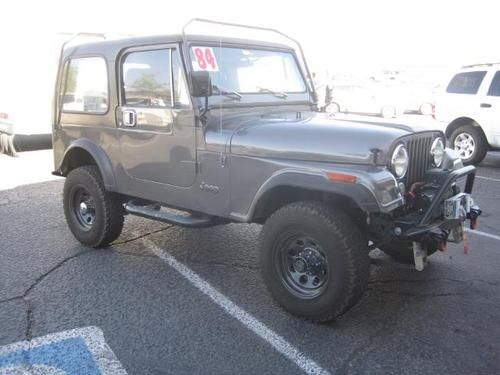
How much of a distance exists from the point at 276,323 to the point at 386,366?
818 millimetres

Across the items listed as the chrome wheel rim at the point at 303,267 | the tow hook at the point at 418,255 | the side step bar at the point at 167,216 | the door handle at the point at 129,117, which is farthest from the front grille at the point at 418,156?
the door handle at the point at 129,117

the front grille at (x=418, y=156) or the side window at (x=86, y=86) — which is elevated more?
the side window at (x=86, y=86)

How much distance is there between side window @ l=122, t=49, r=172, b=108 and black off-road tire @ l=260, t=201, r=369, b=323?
1449 millimetres

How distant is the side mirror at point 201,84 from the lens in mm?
3650

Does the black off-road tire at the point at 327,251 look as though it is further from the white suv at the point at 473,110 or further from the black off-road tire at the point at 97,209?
the white suv at the point at 473,110

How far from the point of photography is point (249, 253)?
15.9ft

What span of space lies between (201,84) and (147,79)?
0.83 metres

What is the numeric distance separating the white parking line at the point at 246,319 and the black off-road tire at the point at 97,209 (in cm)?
46

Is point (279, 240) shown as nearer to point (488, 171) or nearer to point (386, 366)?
point (386, 366)

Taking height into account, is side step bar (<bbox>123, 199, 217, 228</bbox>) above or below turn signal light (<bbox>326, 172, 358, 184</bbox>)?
below

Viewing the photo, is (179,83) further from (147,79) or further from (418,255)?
(418,255)

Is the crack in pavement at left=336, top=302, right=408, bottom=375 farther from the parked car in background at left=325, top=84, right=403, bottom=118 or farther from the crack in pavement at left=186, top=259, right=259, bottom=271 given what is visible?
the parked car in background at left=325, top=84, right=403, bottom=118

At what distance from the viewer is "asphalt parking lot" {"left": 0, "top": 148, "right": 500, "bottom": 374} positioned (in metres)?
3.06

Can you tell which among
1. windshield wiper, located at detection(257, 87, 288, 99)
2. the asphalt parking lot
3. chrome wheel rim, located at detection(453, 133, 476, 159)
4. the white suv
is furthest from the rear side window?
windshield wiper, located at detection(257, 87, 288, 99)
